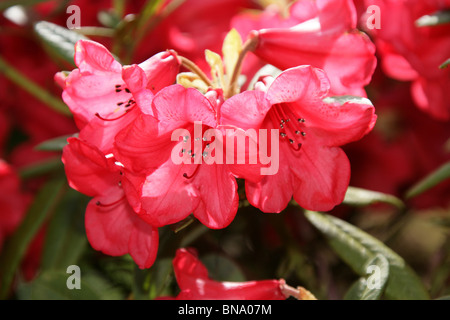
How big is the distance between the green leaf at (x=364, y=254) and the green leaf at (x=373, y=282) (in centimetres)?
4

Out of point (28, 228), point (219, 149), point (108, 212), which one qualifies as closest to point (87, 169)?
point (108, 212)

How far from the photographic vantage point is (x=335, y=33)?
2.49ft

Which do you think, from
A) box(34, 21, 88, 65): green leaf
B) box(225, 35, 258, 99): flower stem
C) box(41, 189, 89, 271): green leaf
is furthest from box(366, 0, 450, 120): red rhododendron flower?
box(41, 189, 89, 271): green leaf

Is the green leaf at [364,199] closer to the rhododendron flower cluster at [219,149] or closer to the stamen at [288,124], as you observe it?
the rhododendron flower cluster at [219,149]

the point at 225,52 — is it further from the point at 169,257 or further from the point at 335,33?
the point at 169,257

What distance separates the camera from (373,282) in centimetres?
73

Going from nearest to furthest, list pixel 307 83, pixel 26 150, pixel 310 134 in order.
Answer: pixel 307 83 → pixel 310 134 → pixel 26 150

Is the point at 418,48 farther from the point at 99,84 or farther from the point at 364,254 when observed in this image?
the point at 99,84

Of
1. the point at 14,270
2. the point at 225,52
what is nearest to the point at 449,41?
the point at 225,52

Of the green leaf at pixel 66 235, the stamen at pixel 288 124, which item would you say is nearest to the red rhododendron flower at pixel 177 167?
the stamen at pixel 288 124

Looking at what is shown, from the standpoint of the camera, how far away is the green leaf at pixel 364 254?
30.9 inches

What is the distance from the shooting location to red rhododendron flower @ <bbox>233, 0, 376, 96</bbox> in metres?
0.74

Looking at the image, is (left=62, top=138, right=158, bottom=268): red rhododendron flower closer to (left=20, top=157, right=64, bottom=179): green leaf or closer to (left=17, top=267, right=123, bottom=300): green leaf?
(left=17, top=267, right=123, bottom=300): green leaf

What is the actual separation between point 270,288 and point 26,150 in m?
0.73
